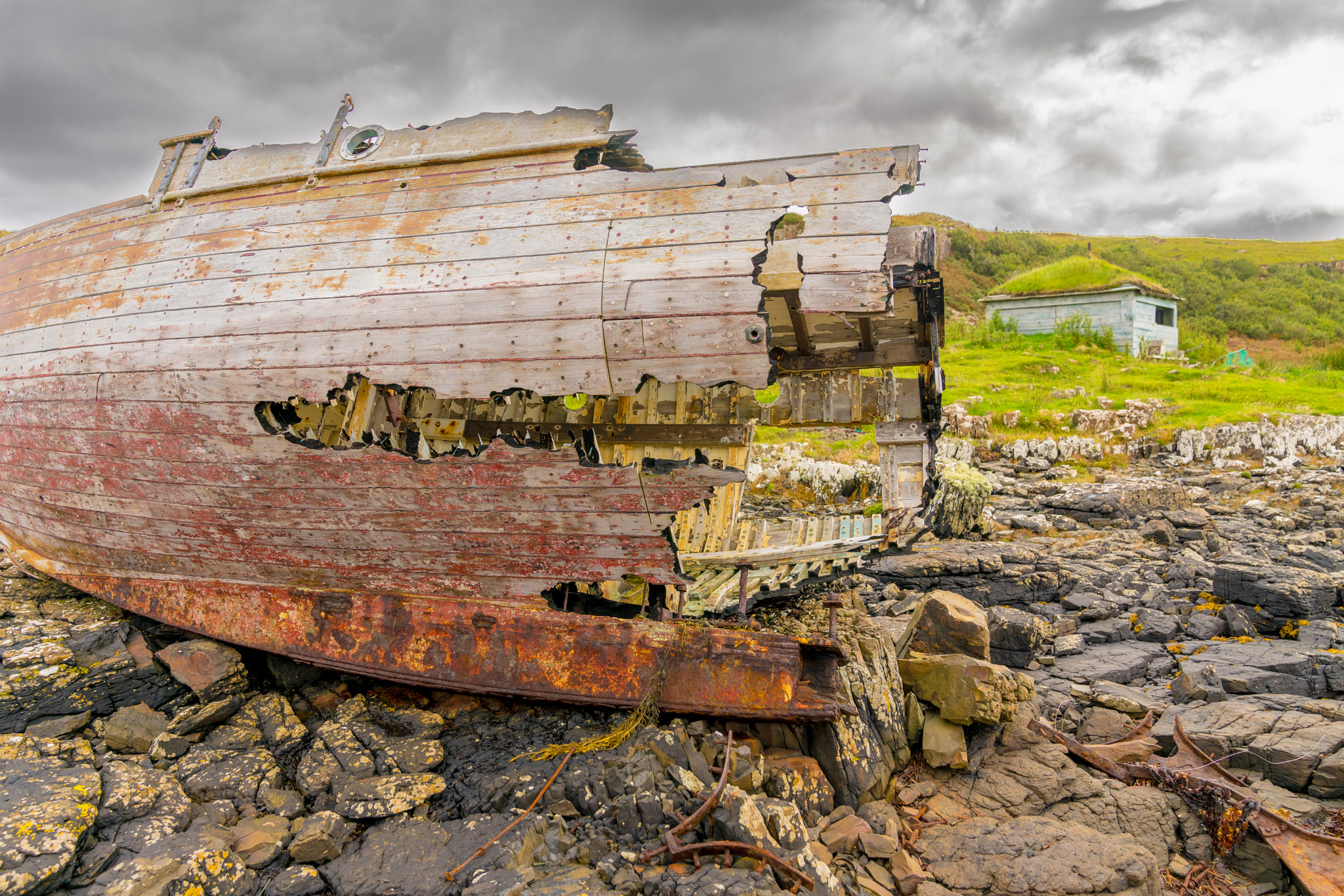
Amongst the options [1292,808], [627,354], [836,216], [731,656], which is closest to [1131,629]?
[1292,808]

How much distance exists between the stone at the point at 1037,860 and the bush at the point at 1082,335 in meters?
28.4

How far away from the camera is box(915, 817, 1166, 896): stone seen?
3660 mm

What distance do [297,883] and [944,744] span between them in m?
4.13

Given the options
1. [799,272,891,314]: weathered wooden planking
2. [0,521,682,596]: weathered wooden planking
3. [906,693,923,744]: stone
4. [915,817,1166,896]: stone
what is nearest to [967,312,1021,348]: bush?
[906,693,923,744]: stone

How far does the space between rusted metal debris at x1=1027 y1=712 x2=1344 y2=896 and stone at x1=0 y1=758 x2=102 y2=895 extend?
5.79 metres

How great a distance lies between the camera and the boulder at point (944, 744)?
483cm

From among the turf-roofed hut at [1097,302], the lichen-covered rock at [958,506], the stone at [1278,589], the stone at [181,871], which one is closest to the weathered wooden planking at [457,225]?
the stone at [181,871]

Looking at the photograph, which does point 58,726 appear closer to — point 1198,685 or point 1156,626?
point 1198,685

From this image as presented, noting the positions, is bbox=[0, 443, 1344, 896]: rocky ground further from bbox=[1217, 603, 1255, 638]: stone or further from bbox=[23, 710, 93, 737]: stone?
bbox=[1217, 603, 1255, 638]: stone

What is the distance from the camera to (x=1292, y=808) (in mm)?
4219

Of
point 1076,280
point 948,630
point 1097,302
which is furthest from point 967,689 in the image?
point 1076,280

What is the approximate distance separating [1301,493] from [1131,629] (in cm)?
949

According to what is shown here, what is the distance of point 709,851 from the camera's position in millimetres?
3482

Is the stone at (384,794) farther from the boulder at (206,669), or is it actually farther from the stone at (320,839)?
the boulder at (206,669)
